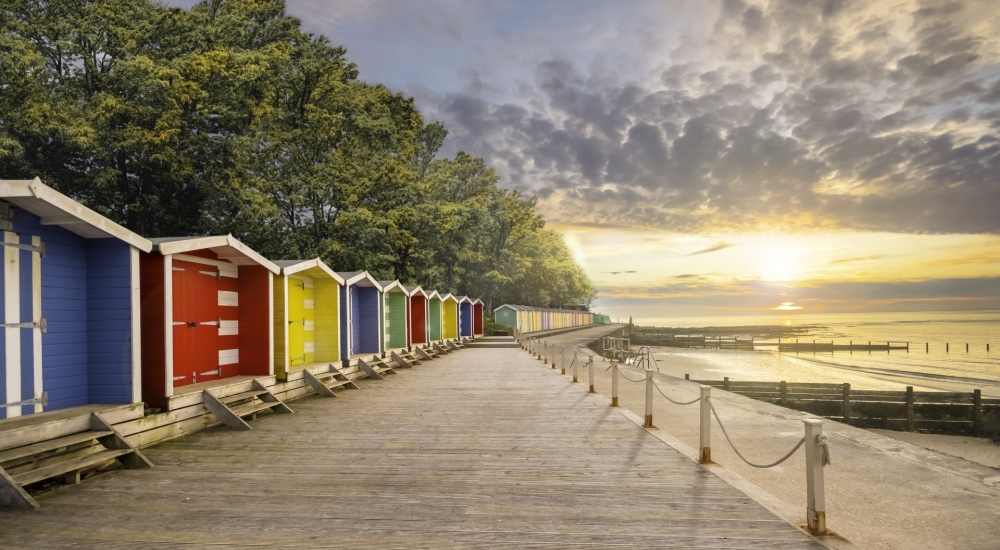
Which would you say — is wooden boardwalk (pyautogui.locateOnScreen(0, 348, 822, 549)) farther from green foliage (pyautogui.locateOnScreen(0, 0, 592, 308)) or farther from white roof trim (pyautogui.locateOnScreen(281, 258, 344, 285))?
green foliage (pyautogui.locateOnScreen(0, 0, 592, 308))

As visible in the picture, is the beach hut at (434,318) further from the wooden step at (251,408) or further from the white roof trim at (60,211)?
the white roof trim at (60,211)

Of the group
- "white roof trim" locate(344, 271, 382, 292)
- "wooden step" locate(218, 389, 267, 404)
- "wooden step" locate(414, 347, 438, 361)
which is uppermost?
"white roof trim" locate(344, 271, 382, 292)

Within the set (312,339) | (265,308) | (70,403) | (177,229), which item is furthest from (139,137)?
(70,403)

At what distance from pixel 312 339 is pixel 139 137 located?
1413 centimetres

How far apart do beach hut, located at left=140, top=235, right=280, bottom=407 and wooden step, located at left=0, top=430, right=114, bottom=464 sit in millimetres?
1650

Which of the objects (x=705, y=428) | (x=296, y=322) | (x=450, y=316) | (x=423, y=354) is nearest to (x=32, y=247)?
(x=296, y=322)

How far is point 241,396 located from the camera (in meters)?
10.6

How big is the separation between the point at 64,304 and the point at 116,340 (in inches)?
31.0

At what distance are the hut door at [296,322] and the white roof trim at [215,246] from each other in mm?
1579

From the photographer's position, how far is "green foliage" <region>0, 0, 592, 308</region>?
23.2 metres

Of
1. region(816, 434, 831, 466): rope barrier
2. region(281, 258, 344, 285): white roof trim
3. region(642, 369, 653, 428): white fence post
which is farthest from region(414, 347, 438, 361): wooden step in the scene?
region(816, 434, 831, 466): rope barrier

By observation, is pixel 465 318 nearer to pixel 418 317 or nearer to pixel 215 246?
pixel 418 317

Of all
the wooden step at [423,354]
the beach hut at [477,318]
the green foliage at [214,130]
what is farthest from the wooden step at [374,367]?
the beach hut at [477,318]

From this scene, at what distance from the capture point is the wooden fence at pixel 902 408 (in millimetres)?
26173
